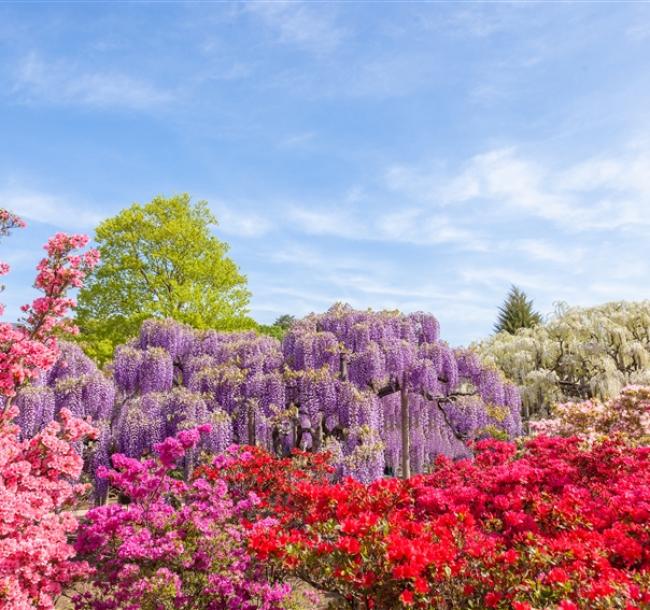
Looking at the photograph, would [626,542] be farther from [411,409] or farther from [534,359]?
[534,359]

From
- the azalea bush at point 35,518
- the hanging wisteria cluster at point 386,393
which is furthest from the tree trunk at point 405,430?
the azalea bush at point 35,518

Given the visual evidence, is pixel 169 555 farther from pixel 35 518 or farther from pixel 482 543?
pixel 482 543

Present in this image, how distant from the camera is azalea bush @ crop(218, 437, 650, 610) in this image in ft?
12.3

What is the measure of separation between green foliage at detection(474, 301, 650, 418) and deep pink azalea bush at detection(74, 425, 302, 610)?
703 inches

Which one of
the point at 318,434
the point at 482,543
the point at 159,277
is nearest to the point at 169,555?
the point at 482,543

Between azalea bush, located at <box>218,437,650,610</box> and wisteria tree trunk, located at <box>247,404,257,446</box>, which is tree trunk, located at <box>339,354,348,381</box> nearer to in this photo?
wisteria tree trunk, located at <box>247,404,257,446</box>

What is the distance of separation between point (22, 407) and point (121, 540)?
589cm

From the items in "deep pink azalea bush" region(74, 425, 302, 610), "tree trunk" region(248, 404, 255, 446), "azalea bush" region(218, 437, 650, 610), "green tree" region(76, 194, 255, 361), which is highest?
"green tree" region(76, 194, 255, 361)

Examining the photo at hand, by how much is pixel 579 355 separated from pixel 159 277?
17.7 m

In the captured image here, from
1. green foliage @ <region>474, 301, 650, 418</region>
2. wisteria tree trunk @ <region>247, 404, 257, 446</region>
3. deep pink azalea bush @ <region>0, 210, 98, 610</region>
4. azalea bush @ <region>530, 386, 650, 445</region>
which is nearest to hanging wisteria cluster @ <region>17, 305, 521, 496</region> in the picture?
wisteria tree trunk @ <region>247, 404, 257, 446</region>

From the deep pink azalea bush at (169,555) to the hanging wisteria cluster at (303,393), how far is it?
4.81 meters

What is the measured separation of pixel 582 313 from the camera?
87.7ft

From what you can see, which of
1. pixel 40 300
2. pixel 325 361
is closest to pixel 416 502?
pixel 40 300

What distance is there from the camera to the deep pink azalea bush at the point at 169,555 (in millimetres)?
5953
